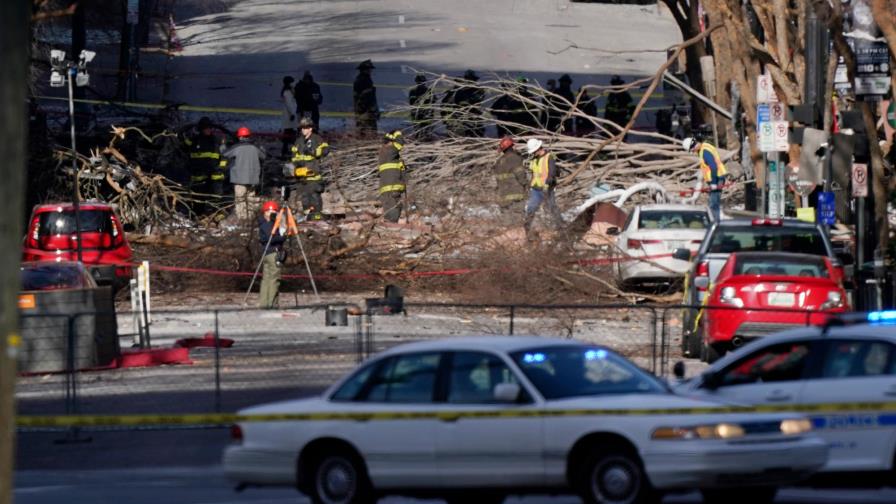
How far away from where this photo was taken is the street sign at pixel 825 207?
2136cm

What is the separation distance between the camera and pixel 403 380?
1112 centimetres

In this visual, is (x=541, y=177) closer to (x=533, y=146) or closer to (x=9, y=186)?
(x=533, y=146)

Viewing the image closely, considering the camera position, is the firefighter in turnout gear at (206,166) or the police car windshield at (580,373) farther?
the firefighter in turnout gear at (206,166)

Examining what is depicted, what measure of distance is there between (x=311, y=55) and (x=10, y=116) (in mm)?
50208

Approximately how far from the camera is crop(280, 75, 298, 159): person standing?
126 ft

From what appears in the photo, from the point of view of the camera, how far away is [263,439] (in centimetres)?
1114

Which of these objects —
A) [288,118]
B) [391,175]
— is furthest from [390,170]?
[288,118]

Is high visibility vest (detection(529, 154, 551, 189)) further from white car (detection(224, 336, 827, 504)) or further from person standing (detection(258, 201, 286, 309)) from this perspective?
white car (detection(224, 336, 827, 504))

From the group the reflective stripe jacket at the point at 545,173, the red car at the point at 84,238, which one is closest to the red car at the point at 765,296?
the reflective stripe jacket at the point at 545,173

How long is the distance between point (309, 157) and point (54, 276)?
30.6 feet

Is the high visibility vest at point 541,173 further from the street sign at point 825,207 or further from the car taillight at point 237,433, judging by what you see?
the car taillight at point 237,433

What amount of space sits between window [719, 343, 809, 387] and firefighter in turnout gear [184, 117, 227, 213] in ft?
69.0

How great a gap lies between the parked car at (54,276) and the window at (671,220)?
829 cm

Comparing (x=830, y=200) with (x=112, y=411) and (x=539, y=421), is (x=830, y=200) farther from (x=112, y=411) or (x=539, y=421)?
(x=539, y=421)
